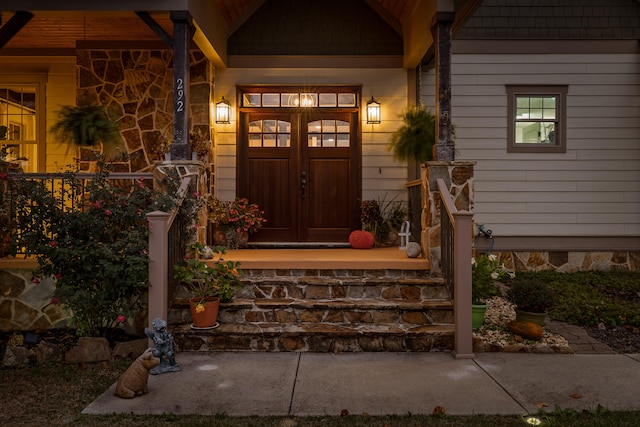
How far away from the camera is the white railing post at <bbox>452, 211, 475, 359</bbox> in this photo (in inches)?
193

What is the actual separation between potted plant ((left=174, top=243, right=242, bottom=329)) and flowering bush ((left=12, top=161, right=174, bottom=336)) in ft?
1.55

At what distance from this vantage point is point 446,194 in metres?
5.73

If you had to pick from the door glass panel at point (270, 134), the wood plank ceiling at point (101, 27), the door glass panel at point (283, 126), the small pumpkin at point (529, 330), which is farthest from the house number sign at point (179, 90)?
the small pumpkin at point (529, 330)

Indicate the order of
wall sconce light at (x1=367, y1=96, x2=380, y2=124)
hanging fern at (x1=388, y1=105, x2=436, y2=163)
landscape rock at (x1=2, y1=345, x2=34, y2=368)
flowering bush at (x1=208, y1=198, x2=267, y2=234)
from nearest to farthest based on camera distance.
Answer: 1. landscape rock at (x1=2, y1=345, x2=34, y2=368)
2. hanging fern at (x1=388, y1=105, x2=436, y2=163)
3. flowering bush at (x1=208, y1=198, x2=267, y2=234)
4. wall sconce light at (x1=367, y1=96, x2=380, y2=124)

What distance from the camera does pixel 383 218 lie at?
8.06 meters

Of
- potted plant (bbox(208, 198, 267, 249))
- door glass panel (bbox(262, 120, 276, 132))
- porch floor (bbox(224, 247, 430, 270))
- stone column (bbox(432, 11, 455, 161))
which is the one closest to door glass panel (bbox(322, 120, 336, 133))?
door glass panel (bbox(262, 120, 276, 132))

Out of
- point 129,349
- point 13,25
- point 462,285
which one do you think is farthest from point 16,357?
point 462,285

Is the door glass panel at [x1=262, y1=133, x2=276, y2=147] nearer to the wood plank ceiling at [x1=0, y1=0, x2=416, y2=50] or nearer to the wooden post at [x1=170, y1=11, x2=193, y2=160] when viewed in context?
the wood plank ceiling at [x1=0, y1=0, x2=416, y2=50]

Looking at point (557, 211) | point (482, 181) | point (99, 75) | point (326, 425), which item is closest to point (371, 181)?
point (482, 181)

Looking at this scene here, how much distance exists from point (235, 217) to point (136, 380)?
12.4ft

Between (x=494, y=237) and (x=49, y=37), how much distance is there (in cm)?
757

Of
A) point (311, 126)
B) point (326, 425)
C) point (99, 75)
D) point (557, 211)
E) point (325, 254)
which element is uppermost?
point (99, 75)

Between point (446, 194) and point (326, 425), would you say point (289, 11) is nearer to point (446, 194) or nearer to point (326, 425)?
point (446, 194)

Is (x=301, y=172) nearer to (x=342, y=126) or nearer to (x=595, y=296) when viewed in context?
(x=342, y=126)
